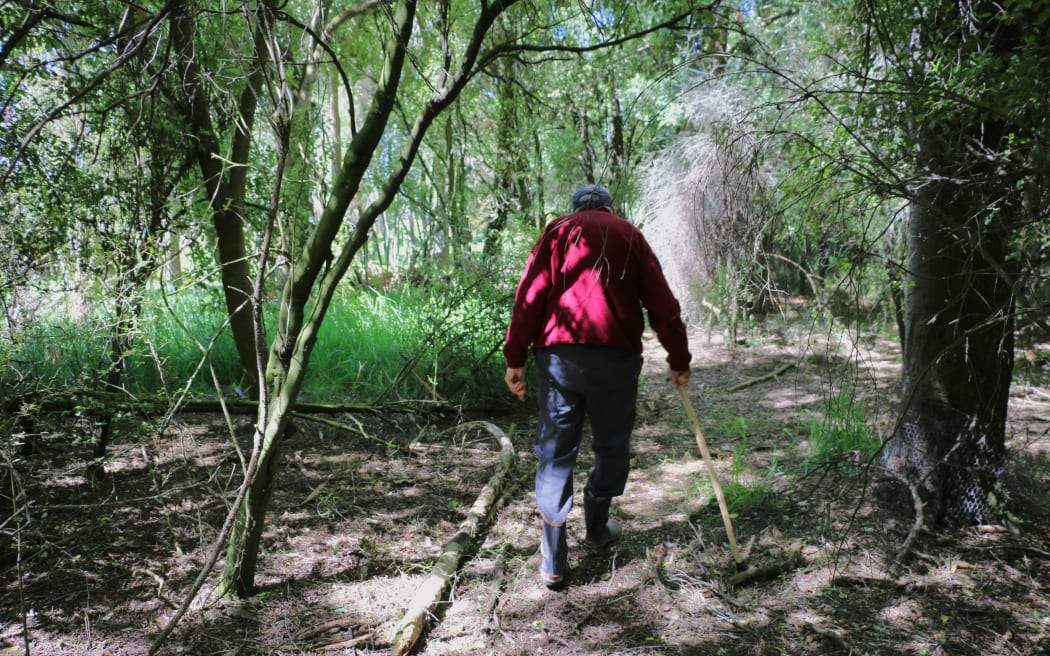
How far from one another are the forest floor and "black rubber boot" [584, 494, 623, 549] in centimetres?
8

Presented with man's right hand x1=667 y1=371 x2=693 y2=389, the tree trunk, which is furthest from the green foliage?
man's right hand x1=667 y1=371 x2=693 y2=389

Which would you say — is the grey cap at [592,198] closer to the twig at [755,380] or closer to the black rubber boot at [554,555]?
the black rubber boot at [554,555]

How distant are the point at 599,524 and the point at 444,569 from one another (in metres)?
0.88

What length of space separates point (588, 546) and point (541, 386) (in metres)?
0.98

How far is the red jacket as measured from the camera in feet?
9.25

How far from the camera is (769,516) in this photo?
349 centimetres

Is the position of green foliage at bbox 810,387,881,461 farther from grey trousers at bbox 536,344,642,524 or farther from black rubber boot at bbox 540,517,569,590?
black rubber boot at bbox 540,517,569,590

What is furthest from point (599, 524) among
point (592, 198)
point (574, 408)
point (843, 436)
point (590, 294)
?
point (843, 436)

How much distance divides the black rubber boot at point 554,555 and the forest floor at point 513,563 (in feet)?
0.24

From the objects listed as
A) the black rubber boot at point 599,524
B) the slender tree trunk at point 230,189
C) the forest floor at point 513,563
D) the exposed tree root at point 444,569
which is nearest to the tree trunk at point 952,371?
the forest floor at point 513,563

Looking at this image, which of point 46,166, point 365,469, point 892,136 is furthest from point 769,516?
point 46,166

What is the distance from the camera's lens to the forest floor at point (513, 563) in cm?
245

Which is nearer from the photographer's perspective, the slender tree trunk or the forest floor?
the forest floor

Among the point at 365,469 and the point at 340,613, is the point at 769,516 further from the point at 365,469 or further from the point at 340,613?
the point at 365,469
